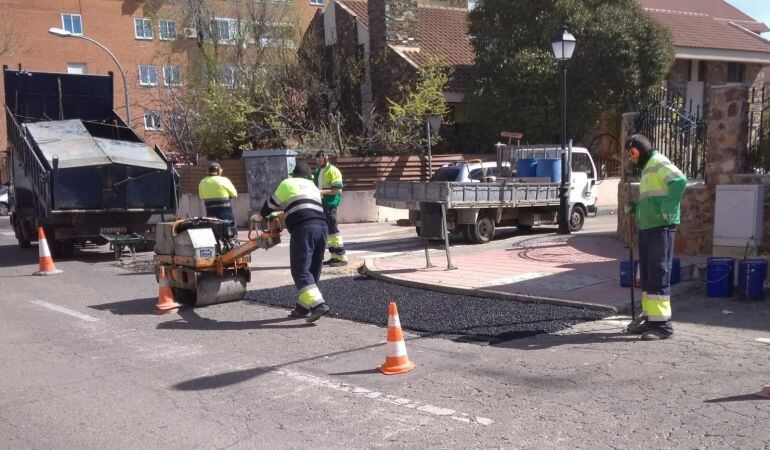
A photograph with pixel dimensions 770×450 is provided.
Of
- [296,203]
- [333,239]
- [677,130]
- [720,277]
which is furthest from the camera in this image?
[333,239]

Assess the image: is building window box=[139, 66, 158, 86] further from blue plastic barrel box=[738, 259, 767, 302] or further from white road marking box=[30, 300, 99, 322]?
blue plastic barrel box=[738, 259, 767, 302]

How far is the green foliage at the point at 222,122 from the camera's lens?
835 inches

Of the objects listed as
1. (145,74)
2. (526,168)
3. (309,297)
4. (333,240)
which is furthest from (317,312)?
(145,74)

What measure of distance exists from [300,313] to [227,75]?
18933 mm

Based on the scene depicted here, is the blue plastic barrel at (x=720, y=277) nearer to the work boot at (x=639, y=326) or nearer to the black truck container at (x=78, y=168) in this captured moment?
the work boot at (x=639, y=326)

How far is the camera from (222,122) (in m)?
21.6

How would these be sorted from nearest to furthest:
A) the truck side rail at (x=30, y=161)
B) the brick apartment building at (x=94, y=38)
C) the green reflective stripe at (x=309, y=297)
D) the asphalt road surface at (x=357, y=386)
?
the asphalt road surface at (x=357, y=386), the green reflective stripe at (x=309, y=297), the truck side rail at (x=30, y=161), the brick apartment building at (x=94, y=38)

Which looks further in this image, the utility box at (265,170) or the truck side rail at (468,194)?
the utility box at (265,170)

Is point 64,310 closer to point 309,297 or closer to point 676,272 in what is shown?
point 309,297

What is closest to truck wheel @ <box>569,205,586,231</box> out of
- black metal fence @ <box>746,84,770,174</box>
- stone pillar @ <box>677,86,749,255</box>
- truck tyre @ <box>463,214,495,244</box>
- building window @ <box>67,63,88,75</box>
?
truck tyre @ <box>463,214,495,244</box>

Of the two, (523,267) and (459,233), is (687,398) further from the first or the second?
(459,233)

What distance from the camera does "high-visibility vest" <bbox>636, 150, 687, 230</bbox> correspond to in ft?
20.6

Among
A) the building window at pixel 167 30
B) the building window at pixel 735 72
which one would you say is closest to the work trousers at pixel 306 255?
the building window at pixel 735 72

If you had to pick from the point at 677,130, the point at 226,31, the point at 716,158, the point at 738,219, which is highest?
the point at 226,31
